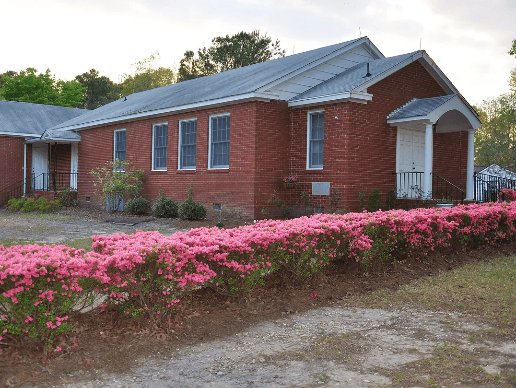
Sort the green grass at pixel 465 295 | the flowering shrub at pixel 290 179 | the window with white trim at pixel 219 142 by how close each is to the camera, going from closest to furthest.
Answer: the green grass at pixel 465 295 < the flowering shrub at pixel 290 179 < the window with white trim at pixel 219 142

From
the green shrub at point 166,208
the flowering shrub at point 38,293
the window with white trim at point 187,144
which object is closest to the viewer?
the flowering shrub at point 38,293

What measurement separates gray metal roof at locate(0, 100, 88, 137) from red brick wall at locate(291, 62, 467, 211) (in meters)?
16.9

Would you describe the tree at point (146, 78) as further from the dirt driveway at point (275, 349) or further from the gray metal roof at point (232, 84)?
the dirt driveway at point (275, 349)

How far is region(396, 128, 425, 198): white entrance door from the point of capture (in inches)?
610

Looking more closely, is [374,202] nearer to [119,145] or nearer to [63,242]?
[63,242]

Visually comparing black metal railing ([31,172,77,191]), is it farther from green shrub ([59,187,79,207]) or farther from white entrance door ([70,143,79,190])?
green shrub ([59,187,79,207])

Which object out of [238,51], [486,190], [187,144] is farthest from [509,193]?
[238,51]

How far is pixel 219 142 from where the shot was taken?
53.3 feet

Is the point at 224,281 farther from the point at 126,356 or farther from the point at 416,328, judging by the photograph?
the point at 416,328

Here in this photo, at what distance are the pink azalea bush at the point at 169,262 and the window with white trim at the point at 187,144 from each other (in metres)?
10.0

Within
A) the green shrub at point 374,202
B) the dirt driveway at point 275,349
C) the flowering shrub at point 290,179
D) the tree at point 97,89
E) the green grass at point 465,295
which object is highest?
the tree at point 97,89

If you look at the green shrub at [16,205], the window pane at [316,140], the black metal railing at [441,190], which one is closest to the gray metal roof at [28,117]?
the green shrub at [16,205]

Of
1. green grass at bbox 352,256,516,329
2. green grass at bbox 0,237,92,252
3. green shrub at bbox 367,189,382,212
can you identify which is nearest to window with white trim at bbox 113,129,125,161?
green grass at bbox 0,237,92,252

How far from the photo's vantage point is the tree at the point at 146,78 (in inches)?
2352
